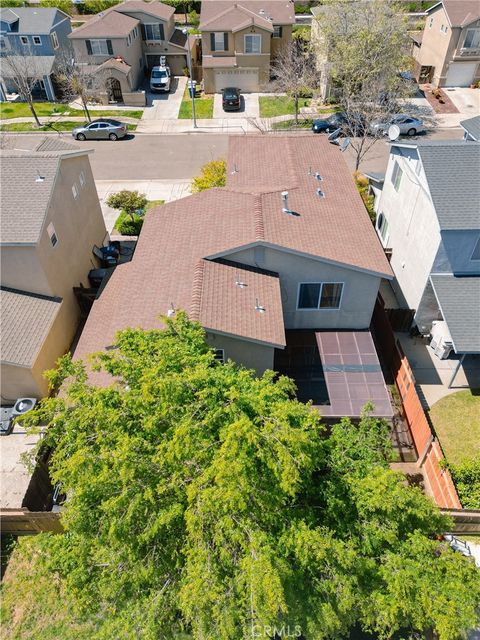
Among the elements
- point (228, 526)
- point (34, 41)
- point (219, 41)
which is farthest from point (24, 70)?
point (228, 526)

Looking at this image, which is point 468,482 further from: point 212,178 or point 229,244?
point 212,178

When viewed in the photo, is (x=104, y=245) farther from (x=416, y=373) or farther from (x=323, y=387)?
(x=416, y=373)

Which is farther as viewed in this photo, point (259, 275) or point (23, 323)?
point (23, 323)

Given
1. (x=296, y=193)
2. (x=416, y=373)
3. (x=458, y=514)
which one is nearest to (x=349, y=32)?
(x=296, y=193)

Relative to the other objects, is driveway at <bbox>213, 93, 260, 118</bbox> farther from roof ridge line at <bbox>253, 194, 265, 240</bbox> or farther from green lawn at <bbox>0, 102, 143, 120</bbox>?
roof ridge line at <bbox>253, 194, 265, 240</bbox>

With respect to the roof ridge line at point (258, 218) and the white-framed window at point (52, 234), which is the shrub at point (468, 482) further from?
the white-framed window at point (52, 234)

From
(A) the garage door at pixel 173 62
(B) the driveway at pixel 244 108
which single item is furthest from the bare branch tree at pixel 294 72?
→ (A) the garage door at pixel 173 62
